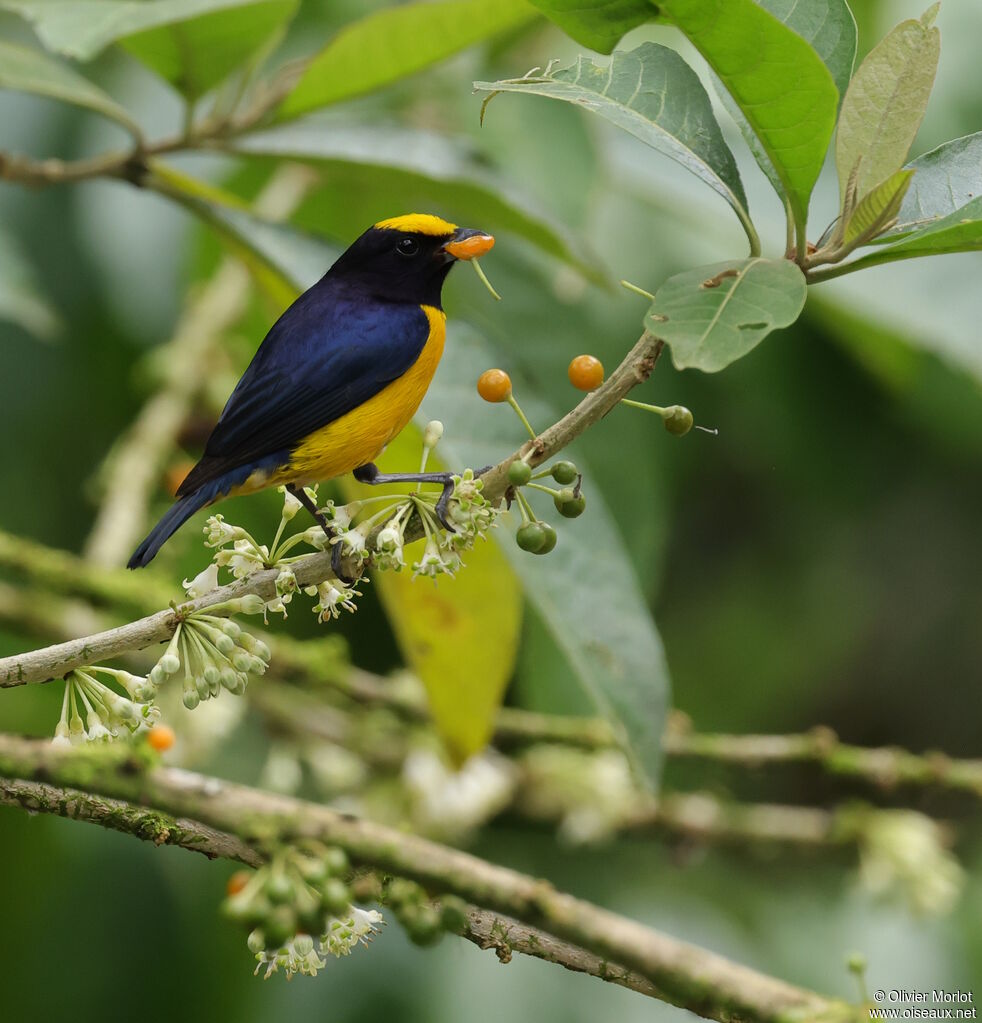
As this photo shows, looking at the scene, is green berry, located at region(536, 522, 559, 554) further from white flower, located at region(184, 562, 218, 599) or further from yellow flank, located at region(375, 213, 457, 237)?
yellow flank, located at region(375, 213, 457, 237)

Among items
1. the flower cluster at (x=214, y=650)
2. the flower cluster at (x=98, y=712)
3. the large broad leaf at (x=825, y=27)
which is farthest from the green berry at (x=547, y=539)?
the large broad leaf at (x=825, y=27)

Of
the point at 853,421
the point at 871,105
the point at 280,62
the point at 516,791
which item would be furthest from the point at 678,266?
the point at 871,105

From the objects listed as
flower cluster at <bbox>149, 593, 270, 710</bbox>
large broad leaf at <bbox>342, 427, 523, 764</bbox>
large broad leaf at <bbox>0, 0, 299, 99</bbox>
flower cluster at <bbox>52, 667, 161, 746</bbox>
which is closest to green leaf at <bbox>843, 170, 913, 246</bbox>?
flower cluster at <bbox>149, 593, 270, 710</bbox>

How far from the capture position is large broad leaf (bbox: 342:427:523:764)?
186 cm

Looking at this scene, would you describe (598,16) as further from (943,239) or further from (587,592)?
(587,592)

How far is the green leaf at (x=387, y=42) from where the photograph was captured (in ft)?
7.26

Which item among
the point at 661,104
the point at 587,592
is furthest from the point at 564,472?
the point at 587,592

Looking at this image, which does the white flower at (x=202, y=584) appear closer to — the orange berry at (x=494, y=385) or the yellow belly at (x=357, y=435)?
the yellow belly at (x=357, y=435)

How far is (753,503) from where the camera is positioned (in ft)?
13.1

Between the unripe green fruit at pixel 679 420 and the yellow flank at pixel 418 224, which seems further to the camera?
the yellow flank at pixel 418 224

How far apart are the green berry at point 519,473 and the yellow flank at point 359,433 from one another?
0.29 metres

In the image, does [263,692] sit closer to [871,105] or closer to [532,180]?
[532,180]

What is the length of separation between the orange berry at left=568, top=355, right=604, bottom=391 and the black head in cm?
40

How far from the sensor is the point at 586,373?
0.99 metres
